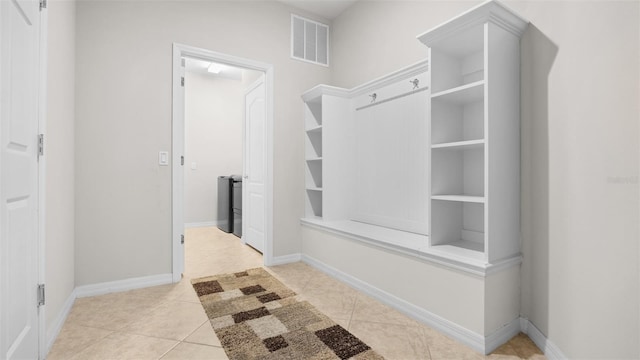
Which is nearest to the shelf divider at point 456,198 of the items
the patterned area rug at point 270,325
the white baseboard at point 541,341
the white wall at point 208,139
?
the white baseboard at point 541,341

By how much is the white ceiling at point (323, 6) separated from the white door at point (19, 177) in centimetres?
247

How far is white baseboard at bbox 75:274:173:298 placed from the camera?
2457 millimetres

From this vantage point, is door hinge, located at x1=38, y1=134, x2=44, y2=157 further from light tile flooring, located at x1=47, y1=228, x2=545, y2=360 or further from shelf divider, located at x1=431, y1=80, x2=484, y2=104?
shelf divider, located at x1=431, y1=80, x2=484, y2=104

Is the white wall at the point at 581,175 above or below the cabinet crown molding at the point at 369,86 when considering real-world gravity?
below

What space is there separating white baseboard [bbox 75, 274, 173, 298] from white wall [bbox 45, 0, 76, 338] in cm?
12

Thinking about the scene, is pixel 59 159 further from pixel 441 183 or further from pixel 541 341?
pixel 541 341

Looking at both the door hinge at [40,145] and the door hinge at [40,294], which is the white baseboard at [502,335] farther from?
the door hinge at [40,145]

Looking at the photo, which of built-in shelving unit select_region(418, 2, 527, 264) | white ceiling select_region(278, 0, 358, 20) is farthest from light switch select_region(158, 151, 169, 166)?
built-in shelving unit select_region(418, 2, 527, 264)

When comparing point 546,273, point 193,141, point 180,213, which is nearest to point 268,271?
point 180,213

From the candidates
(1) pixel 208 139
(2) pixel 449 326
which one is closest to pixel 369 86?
(2) pixel 449 326

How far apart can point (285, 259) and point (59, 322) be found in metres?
1.96

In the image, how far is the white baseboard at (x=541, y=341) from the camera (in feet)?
5.18

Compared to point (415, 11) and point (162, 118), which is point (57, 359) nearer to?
point (162, 118)

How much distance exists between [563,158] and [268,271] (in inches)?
102
